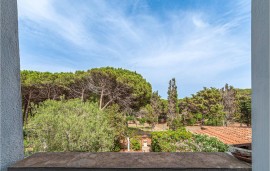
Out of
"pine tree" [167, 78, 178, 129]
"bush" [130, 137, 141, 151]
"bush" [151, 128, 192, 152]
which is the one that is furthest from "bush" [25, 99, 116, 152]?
"pine tree" [167, 78, 178, 129]

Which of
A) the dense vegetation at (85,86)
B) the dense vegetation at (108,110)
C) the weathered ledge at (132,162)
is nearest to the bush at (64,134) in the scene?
the dense vegetation at (108,110)

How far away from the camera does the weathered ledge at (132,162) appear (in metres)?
0.89

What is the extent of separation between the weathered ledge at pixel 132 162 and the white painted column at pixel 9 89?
0.09 m

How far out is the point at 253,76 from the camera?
0.70 meters

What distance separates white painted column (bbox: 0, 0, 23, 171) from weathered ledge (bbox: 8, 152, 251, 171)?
0.29 ft

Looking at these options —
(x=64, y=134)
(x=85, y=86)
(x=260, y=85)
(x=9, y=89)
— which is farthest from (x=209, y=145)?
(x=85, y=86)

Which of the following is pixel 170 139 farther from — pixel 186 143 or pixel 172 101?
pixel 172 101

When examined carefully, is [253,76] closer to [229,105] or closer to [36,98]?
[36,98]

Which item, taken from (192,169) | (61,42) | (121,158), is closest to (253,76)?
(192,169)

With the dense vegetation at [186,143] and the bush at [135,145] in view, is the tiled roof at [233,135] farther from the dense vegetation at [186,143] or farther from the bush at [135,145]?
the bush at [135,145]

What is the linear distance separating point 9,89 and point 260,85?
1.10 meters

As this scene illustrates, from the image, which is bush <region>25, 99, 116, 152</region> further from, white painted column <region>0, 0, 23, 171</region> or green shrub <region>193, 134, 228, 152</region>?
white painted column <region>0, 0, 23, 171</region>

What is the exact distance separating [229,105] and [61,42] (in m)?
12.0

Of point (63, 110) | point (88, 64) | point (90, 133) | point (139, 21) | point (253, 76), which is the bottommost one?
point (90, 133)
